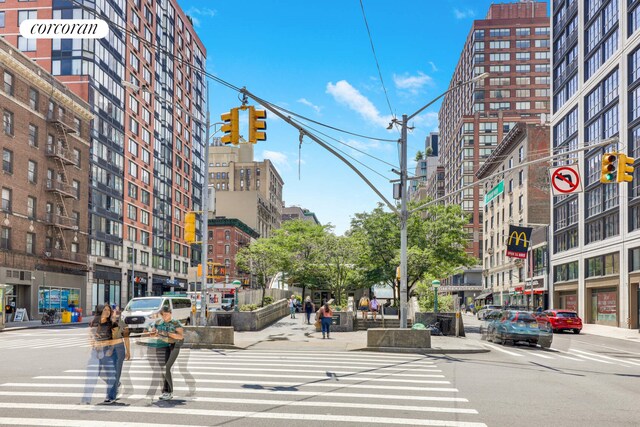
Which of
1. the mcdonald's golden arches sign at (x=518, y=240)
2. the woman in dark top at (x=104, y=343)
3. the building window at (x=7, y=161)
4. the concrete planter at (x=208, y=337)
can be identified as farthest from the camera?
the mcdonald's golden arches sign at (x=518, y=240)

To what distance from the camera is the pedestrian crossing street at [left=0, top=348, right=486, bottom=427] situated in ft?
32.3

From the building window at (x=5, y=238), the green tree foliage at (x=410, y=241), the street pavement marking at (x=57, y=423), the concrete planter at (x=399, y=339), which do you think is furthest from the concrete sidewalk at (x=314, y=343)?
the building window at (x=5, y=238)

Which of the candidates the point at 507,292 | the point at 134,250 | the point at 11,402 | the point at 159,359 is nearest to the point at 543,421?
the point at 159,359

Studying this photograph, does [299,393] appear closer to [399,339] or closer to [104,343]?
[104,343]

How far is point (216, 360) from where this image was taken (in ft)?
62.2

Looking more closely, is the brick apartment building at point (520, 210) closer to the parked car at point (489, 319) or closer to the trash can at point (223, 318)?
the parked car at point (489, 319)

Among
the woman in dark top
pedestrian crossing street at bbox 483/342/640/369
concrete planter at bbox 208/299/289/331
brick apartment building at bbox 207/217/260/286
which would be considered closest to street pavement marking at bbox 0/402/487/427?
the woman in dark top

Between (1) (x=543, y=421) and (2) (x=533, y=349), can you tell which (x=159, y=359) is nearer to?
(1) (x=543, y=421)

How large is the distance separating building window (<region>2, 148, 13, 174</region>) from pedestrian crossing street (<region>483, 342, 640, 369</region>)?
39.3m

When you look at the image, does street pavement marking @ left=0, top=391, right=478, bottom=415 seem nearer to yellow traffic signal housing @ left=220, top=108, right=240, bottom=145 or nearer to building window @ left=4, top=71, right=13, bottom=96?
yellow traffic signal housing @ left=220, top=108, right=240, bottom=145

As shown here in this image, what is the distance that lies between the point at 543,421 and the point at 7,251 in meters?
47.4

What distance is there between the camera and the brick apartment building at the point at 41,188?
1946 inches

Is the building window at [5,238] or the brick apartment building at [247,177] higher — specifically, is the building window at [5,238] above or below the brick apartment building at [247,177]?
below

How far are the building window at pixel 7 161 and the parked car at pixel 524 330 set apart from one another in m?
39.2
